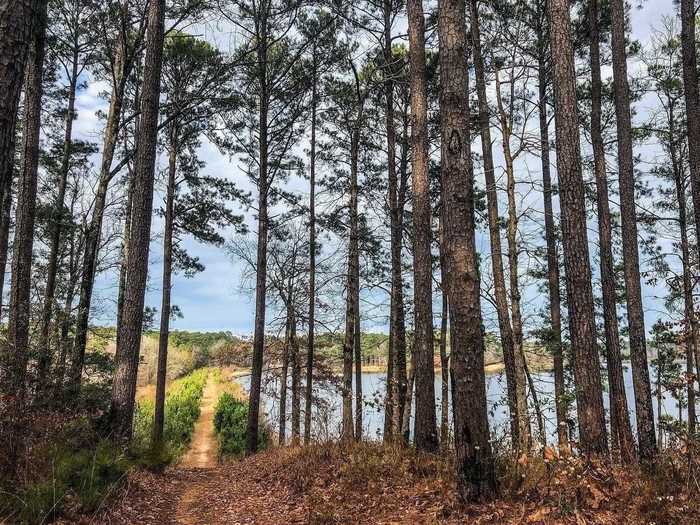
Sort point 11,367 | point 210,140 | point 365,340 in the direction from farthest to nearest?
point 365,340, point 210,140, point 11,367

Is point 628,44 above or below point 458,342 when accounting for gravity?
above

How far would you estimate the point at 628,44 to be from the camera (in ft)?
36.3

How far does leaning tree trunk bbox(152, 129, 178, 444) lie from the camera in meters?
12.9

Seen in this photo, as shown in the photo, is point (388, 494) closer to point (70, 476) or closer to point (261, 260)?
point (70, 476)

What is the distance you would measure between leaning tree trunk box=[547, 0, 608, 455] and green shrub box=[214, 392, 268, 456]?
12.2 meters

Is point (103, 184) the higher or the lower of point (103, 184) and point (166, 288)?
the higher

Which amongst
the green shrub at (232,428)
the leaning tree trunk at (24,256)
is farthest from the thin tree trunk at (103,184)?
the green shrub at (232,428)

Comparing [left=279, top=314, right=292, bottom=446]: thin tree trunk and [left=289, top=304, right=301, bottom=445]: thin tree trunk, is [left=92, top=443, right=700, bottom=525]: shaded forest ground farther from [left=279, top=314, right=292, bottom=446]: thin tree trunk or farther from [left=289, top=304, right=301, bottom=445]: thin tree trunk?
[left=279, top=314, right=292, bottom=446]: thin tree trunk

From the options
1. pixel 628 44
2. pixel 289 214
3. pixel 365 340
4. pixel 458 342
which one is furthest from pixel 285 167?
pixel 458 342

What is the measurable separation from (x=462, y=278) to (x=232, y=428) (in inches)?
601

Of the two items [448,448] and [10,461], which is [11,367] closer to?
[10,461]

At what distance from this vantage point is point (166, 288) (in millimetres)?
13516

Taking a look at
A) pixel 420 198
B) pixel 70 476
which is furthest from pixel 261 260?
pixel 70 476

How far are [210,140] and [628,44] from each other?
37.3ft
